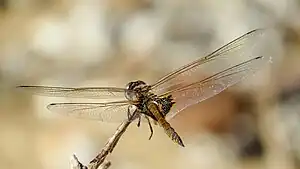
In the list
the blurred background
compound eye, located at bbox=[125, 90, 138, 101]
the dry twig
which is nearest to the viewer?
the dry twig

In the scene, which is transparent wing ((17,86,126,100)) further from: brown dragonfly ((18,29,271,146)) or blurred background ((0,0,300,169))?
blurred background ((0,0,300,169))

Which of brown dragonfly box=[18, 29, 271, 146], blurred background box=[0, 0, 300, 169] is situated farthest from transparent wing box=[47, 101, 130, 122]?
blurred background box=[0, 0, 300, 169]

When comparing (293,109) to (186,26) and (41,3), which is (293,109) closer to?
(186,26)

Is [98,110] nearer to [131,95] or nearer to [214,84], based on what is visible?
[131,95]

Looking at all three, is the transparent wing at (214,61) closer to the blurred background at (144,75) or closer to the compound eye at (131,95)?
the compound eye at (131,95)

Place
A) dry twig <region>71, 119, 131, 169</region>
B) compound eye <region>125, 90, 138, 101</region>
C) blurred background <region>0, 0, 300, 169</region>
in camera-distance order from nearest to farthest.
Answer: dry twig <region>71, 119, 131, 169</region> → compound eye <region>125, 90, 138, 101</region> → blurred background <region>0, 0, 300, 169</region>

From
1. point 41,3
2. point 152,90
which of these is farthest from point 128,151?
point 152,90

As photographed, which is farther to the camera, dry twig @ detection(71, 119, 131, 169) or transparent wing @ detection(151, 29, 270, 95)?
transparent wing @ detection(151, 29, 270, 95)

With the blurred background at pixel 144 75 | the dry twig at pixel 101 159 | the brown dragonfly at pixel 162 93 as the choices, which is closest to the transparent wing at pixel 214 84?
the brown dragonfly at pixel 162 93
